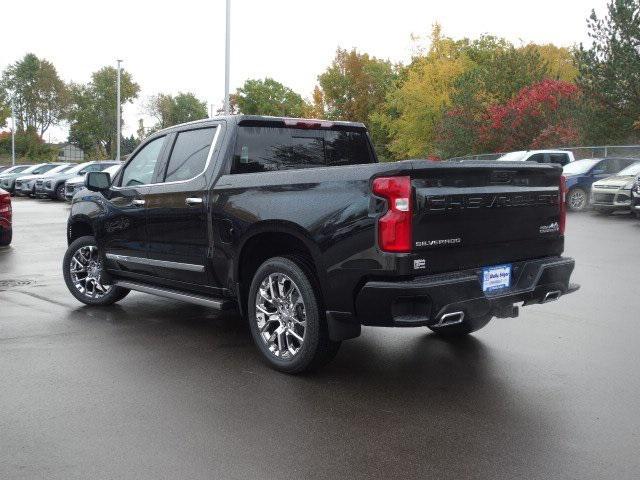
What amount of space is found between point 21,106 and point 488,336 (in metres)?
99.5

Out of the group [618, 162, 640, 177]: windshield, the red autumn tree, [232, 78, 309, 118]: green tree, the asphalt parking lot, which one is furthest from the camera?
[232, 78, 309, 118]: green tree

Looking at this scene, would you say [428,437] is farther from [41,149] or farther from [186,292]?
[41,149]

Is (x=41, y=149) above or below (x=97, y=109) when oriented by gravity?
below

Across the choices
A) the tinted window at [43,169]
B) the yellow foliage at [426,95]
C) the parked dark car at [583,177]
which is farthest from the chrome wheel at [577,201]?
the yellow foliage at [426,95]

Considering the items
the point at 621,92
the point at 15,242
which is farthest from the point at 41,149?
the point at 15,242

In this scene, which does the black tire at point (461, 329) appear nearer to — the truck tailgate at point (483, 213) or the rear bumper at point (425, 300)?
the truck tailgate at point (483, 213)

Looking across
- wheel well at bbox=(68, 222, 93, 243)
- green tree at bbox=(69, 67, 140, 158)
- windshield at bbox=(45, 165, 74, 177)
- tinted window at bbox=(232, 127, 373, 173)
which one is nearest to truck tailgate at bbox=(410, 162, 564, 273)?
tinted window at bbox=(232, 127, 373, 173)

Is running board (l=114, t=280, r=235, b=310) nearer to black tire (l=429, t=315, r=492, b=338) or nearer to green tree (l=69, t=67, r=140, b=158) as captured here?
black tire (l=429, t=315, r=492, b=338)

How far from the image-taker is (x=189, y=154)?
6176mm

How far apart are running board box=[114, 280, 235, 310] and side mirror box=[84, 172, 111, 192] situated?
96cm

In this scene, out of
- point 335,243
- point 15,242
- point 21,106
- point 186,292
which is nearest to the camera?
point 335,243

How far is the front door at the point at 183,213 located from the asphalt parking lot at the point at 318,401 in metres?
0.62

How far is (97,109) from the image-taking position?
97.6m

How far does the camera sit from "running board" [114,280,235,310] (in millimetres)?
5652
